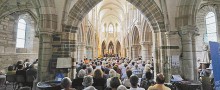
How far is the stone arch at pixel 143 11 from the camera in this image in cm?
622

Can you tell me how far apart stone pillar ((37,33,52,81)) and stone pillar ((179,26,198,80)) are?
4725 mm

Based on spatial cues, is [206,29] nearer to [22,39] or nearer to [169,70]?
[169,70]

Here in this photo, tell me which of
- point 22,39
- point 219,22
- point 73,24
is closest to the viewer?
point 73,24

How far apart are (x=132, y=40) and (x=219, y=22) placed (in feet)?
24.6

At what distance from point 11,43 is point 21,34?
57.0 inches

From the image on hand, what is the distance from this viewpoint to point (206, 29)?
11258mm

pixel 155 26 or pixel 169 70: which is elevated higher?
pixel 155 26

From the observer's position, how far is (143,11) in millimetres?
6676

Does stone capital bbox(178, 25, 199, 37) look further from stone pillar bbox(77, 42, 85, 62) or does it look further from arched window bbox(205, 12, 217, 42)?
stone pillar bbox(77, 42, 85, 62)

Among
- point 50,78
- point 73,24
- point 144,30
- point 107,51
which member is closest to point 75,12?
point 73,24

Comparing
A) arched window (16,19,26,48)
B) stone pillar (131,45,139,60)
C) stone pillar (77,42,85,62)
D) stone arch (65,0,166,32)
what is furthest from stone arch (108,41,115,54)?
stone arch (65,0,166,32)

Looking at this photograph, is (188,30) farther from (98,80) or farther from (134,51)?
(134,51)

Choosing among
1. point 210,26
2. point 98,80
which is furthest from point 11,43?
point 210,26

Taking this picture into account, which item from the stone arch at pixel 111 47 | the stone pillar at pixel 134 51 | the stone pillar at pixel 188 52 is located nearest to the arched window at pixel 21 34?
the stone pillar at pixel 134 51
